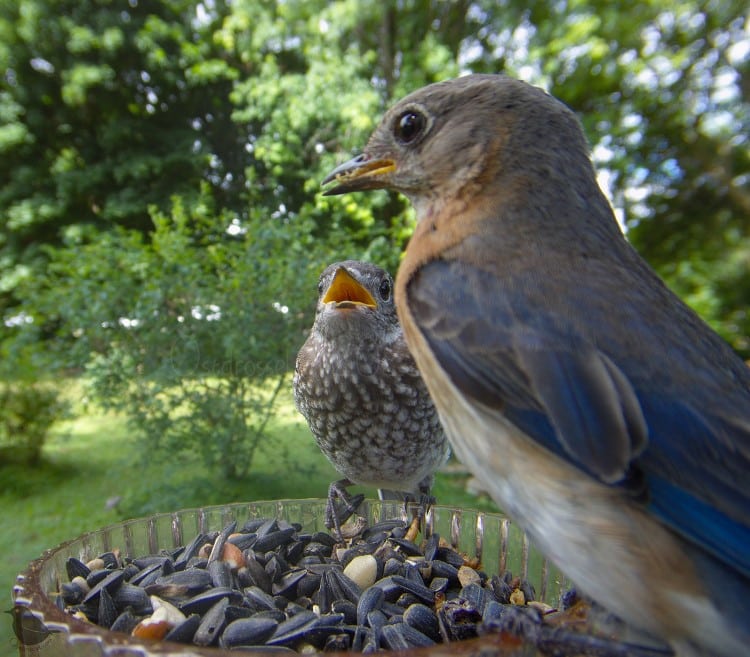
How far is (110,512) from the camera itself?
3.31 m

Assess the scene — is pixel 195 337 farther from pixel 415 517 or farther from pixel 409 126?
pixel 409 126

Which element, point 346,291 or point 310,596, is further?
point 346,291

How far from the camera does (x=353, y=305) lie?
1.48m

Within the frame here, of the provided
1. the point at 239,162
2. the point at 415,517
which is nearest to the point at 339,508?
the point at 415,517

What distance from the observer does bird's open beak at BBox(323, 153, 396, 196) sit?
106 centimetres

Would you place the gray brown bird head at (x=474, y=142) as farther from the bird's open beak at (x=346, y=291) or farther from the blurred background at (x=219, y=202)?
the blurred background at (x=219, y=202)

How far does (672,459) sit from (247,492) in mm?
2917

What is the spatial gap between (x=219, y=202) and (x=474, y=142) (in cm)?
388

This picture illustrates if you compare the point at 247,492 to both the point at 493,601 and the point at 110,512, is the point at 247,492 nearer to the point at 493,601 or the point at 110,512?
the point at 110,512

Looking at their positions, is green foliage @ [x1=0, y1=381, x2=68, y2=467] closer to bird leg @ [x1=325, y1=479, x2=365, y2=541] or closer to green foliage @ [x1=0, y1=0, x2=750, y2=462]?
green foliage @ [x1=0, y1=0, x2=750, y2=462]

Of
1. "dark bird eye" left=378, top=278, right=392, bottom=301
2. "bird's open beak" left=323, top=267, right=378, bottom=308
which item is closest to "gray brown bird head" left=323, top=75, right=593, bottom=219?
"bird's open beak" left=323, top=267, right=378, bottom=308

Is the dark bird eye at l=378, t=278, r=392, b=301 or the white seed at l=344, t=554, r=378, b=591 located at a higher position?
the dark bird eye at l=378, t=278, r=392, b=301

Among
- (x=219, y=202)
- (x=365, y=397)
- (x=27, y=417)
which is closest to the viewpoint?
(x=365, y=397)

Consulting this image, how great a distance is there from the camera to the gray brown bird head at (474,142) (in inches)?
36.9
